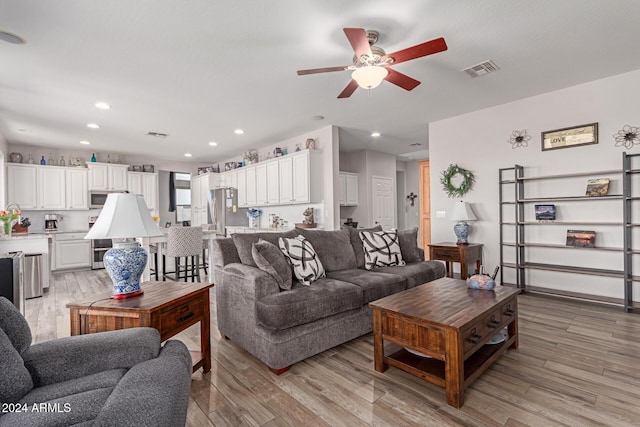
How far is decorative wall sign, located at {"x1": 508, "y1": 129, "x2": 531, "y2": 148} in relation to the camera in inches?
169

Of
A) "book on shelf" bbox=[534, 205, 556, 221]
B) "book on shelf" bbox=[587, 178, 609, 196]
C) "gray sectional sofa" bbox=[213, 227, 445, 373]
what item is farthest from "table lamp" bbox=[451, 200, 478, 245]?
"gray sectional sofa" bbox=[213, 227, 445, 373]

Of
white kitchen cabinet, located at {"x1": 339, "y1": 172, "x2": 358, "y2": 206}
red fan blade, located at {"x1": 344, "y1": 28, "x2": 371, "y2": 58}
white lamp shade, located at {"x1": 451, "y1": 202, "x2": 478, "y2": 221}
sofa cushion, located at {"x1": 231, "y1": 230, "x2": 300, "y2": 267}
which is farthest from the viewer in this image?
white kitchen cabinet, located at {"x1": 339, "y1": 172, "x2": 358, "y2": 206}

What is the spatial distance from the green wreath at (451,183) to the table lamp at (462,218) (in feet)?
1.08

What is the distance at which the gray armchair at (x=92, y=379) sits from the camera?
97cm

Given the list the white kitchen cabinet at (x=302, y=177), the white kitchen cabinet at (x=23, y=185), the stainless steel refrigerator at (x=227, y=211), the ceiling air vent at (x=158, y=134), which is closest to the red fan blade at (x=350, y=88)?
the white kitchen cabinet at (x=302, y=177)

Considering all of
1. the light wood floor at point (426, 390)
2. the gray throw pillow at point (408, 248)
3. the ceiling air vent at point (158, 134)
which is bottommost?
the light wood floor at point (426, 390)

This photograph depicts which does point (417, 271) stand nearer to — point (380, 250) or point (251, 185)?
point (380, 250)

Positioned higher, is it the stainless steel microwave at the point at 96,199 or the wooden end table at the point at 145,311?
the stainless steel microwave at the point at 96,199

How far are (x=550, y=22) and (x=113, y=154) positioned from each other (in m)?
8.35

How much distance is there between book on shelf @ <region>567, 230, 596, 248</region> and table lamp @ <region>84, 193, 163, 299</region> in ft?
14.7

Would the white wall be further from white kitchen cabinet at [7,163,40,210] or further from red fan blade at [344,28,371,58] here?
white kitchen cabinet at [7,163,40,210]

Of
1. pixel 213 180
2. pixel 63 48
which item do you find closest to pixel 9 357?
pixel 63 48

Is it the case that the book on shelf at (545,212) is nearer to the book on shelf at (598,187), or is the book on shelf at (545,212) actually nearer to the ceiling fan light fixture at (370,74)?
the book on shelf at (598,187)

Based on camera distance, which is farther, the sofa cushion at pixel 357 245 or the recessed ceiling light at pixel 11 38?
the sofa cushion at pixel 357 245
